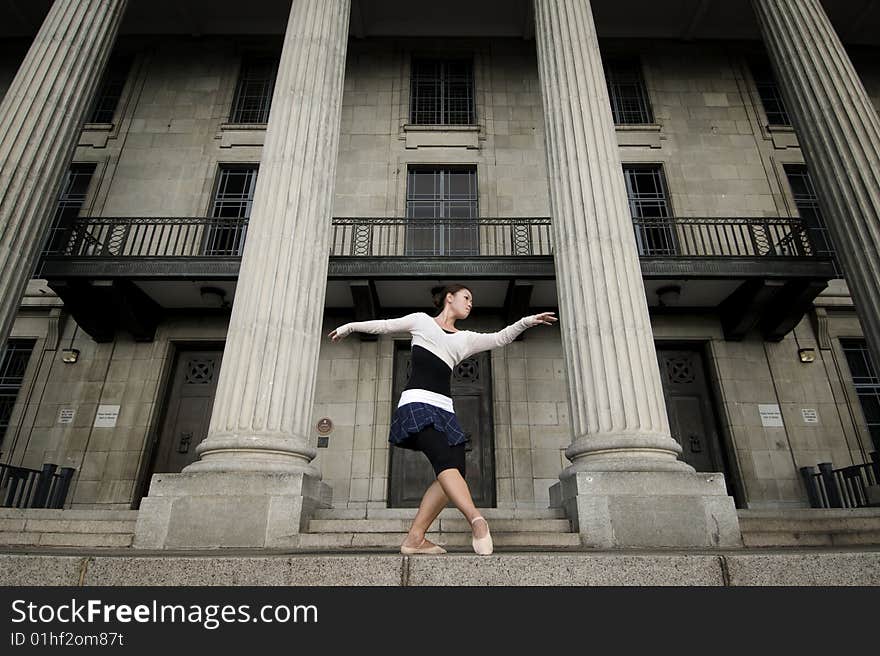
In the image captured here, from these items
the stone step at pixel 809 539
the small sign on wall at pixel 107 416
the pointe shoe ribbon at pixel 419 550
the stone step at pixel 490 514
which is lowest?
the pointe shoe ribbon at pixel 419 550

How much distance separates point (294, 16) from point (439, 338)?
7.08 m

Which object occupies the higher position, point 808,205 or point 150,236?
point 808,205

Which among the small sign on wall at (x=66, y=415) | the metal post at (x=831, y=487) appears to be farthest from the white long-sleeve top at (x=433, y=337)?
the small sign on wall at (x=66, y=415)

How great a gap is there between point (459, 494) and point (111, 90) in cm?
1531

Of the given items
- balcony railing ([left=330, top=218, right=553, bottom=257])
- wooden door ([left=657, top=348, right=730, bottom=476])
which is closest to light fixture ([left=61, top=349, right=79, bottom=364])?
balcony railing ([left=330, top=218, right=553, bottom=257])

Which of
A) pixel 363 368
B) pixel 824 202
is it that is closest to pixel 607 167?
pixel 824 202

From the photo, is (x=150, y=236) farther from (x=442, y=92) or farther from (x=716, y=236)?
(x=716, y=236)

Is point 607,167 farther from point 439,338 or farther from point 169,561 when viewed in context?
point 169,561

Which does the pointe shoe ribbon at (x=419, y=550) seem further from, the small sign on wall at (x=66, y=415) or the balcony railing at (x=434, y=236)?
the small sign on wall at (x=66, y=415)

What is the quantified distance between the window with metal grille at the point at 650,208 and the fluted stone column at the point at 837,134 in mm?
3249

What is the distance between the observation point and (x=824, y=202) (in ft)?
26.0

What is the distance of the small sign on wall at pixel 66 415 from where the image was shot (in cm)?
1005

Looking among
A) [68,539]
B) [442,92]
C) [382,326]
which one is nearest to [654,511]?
[382,326]

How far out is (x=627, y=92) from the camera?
13672mm
